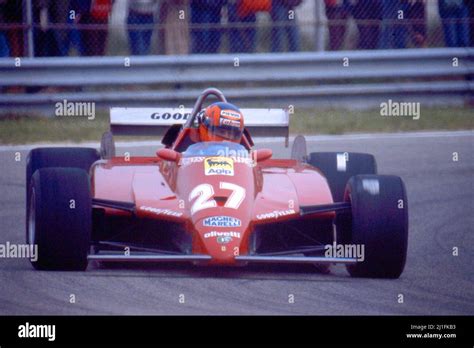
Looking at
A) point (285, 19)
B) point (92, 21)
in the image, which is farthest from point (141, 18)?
point (285, 19)

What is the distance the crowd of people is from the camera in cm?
1650

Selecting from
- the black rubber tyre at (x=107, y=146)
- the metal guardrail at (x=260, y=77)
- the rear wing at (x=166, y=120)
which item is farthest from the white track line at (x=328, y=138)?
the black rubber tyre at (x=107, y=146)

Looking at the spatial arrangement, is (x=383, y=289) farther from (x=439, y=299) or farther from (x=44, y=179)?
(x=44, y=179)

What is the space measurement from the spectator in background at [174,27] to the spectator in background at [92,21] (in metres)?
0.67

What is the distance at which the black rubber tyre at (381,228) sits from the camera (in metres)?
9.38

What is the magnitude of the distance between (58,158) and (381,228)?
3.09 metres

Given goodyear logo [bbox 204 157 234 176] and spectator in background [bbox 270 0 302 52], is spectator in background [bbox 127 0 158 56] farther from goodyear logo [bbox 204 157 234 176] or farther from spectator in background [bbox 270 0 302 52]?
goodyear logo [bbox 204 157 234 176]

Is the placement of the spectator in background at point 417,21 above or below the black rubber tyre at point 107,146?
above

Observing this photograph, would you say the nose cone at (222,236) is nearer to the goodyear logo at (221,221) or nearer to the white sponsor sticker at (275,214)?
the goodyear logo at (221,221)

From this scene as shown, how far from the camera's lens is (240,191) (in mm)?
9602

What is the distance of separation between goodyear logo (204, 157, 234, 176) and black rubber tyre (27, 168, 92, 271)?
0.96 m

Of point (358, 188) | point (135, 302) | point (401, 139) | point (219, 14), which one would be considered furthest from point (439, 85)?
point (135, 302)

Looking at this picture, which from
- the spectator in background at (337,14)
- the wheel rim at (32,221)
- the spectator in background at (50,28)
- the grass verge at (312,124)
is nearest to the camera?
the wheel rim at (32,221)

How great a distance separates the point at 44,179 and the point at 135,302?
137 cm
